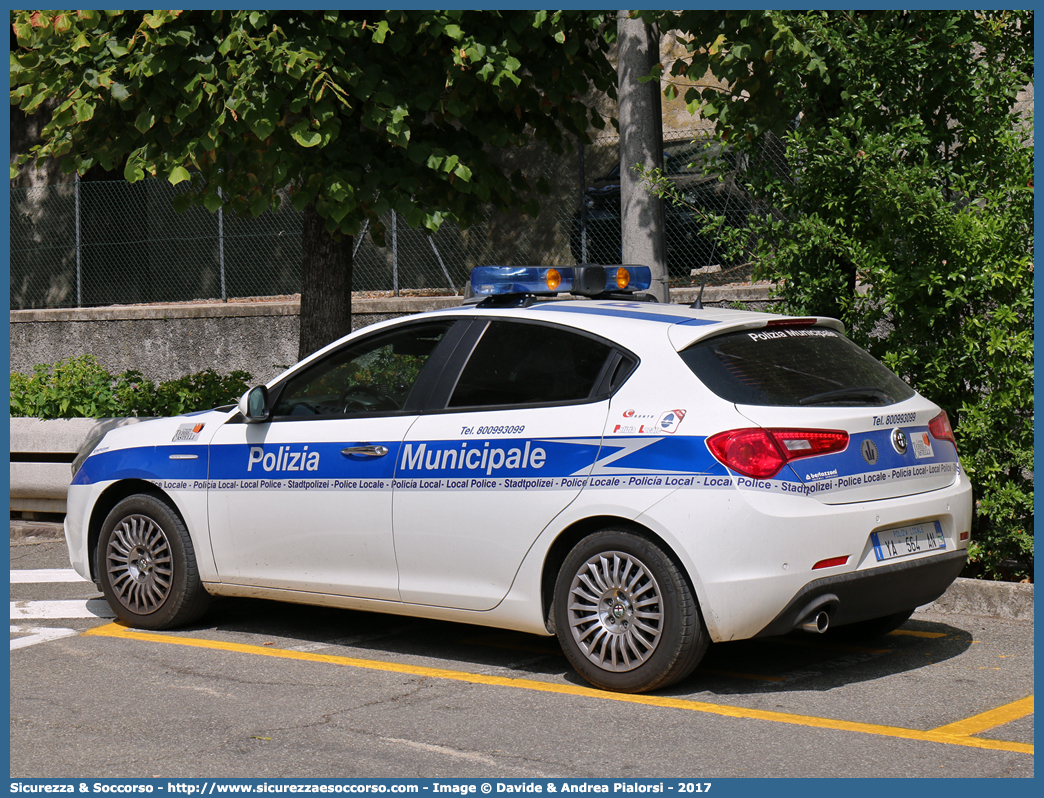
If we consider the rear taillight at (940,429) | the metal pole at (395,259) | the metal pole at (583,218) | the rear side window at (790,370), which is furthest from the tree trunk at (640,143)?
the metal pole at (395,259)

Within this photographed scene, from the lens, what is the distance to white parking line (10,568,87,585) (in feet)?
27.2

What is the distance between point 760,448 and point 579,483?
0.79 m

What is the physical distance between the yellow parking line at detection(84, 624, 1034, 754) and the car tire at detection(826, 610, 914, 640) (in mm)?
1365

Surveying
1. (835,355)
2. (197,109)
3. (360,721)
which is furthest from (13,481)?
(835,355)

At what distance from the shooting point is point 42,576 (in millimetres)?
8445

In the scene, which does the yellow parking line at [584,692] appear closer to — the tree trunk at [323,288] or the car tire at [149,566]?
the car tire at [149,566]

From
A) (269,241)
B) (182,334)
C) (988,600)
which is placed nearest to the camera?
(988,600)

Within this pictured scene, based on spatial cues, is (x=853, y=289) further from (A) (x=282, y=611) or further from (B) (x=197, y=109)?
(B) (x=197, y=109)

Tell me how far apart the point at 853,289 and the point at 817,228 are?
0.52 metres

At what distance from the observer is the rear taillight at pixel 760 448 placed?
16.3 feet

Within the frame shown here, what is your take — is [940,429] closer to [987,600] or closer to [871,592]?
[871,592]

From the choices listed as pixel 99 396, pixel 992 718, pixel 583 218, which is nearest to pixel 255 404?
pixel 992 718

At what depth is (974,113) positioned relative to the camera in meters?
7.21

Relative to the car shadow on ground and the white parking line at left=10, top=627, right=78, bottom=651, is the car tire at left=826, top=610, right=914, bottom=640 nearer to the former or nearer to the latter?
the car shadow on ground
